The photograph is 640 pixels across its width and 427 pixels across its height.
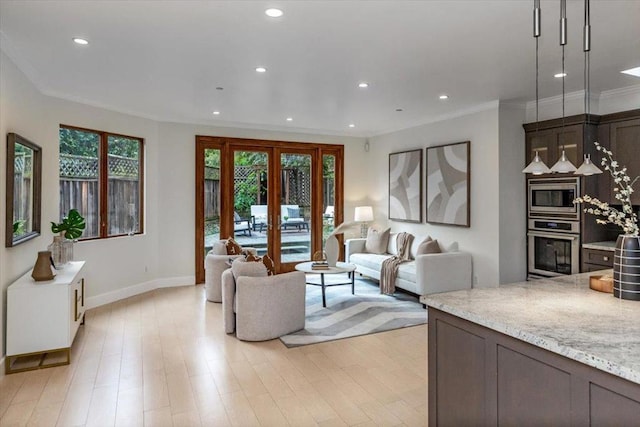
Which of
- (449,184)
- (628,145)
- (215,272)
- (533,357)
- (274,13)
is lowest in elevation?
(215,272)

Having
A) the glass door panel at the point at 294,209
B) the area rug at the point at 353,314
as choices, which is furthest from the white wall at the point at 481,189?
the glass door panel at the point at 294,209

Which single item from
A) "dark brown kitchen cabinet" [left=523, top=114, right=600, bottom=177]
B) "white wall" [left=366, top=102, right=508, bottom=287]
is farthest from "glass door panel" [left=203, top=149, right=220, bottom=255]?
"dark brown kitchen cabinet" [left=523, top=114, right=600, bottom=177]

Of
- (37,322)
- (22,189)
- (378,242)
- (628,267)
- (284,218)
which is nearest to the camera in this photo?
(628,267)

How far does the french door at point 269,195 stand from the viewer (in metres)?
6.91

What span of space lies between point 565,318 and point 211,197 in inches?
232

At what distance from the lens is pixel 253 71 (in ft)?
13.4

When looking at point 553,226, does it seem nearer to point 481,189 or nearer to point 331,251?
point 481,189

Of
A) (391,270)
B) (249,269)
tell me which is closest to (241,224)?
(391,270)

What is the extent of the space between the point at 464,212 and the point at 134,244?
483 centimetres

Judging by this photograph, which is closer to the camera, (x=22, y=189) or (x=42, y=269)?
(x=42, y=269)

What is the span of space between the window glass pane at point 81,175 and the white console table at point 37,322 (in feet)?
6.26

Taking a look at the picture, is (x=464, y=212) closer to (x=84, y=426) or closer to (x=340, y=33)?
(x=340, y=33)

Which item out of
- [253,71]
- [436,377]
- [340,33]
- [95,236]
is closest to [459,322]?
[436,377]

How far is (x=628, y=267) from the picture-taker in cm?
217
